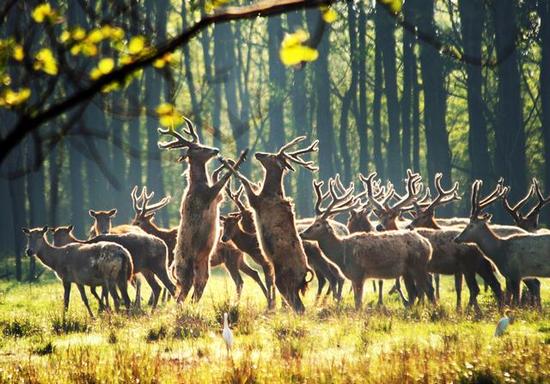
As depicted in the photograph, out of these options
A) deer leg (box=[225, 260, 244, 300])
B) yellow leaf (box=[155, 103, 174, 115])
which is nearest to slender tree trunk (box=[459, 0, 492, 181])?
deer leg (box=[225, 260, 244, 300])

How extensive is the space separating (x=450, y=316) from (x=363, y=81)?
25.4 metres

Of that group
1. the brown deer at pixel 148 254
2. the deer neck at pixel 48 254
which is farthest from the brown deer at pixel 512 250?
the deer neck at pixel 48 254

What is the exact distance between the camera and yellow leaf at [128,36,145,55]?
4.39 metres

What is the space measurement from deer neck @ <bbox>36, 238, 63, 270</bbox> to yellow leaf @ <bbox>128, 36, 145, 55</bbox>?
34.5 feet

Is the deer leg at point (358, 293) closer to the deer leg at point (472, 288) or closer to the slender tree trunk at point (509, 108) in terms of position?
the deer leg at point (472, 288)

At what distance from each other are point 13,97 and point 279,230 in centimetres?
819

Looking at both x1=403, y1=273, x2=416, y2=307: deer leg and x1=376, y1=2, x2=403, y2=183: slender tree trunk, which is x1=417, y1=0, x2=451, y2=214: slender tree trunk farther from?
x1=403, y1=273, x2=416, y2=307: deer leg

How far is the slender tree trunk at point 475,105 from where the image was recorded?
29.9 metres

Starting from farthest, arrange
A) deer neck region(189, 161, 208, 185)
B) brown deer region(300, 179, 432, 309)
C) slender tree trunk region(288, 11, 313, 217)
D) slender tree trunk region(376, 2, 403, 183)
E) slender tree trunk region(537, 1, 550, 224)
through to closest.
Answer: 1. slender tree trunk region(288, 11, 313, 217)
2. slender tree trunk region(376, 2, 403, 183)
3. slender tree trunk region(537, 1, 550, 224)
4. deer neck region(189, 161, 208, 185)
5. brown deer region(300, 179, 432, 309)

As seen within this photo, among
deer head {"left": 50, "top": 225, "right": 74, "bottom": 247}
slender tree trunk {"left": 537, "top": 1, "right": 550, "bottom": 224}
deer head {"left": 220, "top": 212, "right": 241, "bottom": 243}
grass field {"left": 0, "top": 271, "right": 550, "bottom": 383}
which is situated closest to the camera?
grass field {"left": 0, "top": 271, "right": 550, "bottom": 383}

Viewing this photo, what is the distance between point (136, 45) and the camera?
14.5 feet

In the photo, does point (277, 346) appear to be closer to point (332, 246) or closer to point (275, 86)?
point (332, 246)

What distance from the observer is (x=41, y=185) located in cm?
3209

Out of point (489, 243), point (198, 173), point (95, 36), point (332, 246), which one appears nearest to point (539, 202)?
point (489, 243)
